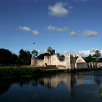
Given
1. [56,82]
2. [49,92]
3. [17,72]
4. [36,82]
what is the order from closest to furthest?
[49,92]
[36,82]
[56,82]
[17,72]

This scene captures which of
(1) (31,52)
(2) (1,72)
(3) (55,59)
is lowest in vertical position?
(2) (1,72)

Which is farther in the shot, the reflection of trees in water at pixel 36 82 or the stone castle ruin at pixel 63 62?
the stone castle ruin at pixel 63 62

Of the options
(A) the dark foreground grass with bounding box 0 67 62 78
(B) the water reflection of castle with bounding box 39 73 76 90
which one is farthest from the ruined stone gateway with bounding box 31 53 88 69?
(B) the water reflection of castle with bounding box 39 73 76 90

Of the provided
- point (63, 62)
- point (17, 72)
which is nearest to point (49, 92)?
point (17, 72)

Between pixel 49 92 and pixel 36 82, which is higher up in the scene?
pixel 36 82

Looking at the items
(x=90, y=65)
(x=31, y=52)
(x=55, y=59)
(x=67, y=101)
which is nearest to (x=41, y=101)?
(x=67, y=101)

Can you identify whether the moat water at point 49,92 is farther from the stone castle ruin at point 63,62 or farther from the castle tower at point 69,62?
the stone castle ruin at point 63,62

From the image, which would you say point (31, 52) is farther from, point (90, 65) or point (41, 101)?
point (41, 101)

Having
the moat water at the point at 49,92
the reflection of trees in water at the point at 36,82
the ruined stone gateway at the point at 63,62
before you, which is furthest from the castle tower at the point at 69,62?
the moat water at the point at 49,92

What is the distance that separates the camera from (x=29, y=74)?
33.2 m

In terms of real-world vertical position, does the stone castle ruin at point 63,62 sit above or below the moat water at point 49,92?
above

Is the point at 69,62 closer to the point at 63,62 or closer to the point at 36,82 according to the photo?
the point at 63,62

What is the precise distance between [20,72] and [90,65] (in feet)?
147

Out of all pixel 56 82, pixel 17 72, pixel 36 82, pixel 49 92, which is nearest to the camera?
pixel 49 92
